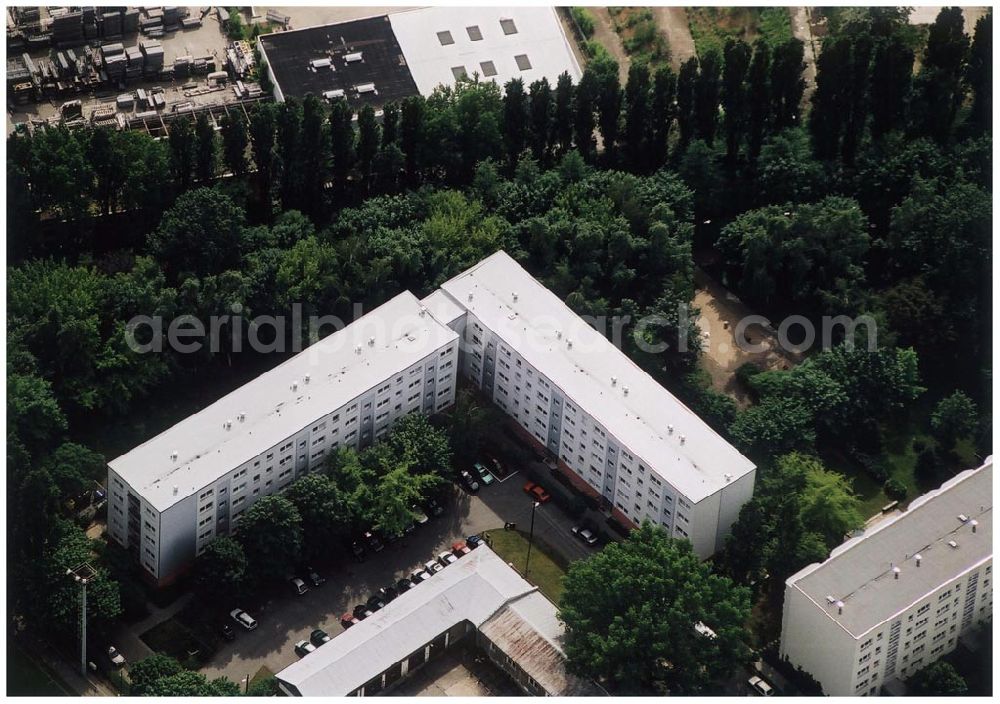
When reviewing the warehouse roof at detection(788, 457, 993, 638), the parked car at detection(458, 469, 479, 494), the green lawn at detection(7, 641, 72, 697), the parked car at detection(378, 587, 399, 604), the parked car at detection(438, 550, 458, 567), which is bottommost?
the green lawn at detection(7, 641, 72, 697)

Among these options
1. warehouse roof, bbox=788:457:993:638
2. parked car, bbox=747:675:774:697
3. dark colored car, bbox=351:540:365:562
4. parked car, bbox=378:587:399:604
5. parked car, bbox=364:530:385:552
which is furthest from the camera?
parked car, bbox=364:530:385:552

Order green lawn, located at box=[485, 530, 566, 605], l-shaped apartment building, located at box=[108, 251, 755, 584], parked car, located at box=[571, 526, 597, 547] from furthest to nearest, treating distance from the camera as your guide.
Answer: parked car, located at box=[571, 526, 597, 547]
green lawn, located at box=[485, 530, 566, 605]
l-shaped apartment building, located at box=[108, 251, 755, 584]

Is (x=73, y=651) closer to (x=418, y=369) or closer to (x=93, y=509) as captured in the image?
(x=93, y=509)

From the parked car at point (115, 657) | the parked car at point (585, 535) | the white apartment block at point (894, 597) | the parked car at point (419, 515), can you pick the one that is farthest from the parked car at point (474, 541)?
the parked car at point (115, 657)

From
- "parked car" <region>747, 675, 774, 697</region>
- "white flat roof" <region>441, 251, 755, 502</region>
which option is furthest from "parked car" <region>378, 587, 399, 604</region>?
"parked car" <region>747, 675, 774, 697</region>

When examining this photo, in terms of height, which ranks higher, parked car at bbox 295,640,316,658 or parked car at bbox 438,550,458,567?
parked car at bbox 438,550,458,567

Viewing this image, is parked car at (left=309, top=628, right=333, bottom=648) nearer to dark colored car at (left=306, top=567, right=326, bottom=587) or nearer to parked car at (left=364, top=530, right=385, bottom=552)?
dark colored car at (left=306, top=567, right=326, bottom=587)

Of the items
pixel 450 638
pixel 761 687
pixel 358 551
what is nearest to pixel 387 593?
pixel 358 551
